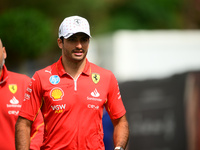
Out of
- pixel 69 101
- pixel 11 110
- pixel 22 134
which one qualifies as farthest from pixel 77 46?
pixel 11 110

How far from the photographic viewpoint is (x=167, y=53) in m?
20.0

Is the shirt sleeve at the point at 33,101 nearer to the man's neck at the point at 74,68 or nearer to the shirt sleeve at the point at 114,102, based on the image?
the man's neck at the point at 74,68

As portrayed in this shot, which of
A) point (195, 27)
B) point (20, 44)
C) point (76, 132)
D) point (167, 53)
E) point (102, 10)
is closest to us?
point (76, 132)

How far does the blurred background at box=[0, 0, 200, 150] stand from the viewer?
37.7 feet

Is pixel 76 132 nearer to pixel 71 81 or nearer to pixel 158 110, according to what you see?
pixel 71 81

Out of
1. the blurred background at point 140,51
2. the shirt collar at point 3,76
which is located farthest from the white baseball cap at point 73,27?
the blurred background at point 140,51

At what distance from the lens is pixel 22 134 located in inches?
192

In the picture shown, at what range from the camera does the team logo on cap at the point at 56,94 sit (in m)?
4.85

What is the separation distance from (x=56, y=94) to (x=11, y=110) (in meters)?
0.96

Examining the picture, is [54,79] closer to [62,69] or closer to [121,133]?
[62,69]

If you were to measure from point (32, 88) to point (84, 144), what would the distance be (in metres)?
0.70

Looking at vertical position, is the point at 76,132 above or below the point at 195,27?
below

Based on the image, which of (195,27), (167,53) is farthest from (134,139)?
(195,27)

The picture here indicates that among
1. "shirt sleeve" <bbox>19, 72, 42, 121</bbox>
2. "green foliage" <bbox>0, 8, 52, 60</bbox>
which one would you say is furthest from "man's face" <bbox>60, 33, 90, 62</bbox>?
"green foliage" <bbox>0, 8, 52, 60</bbox>
